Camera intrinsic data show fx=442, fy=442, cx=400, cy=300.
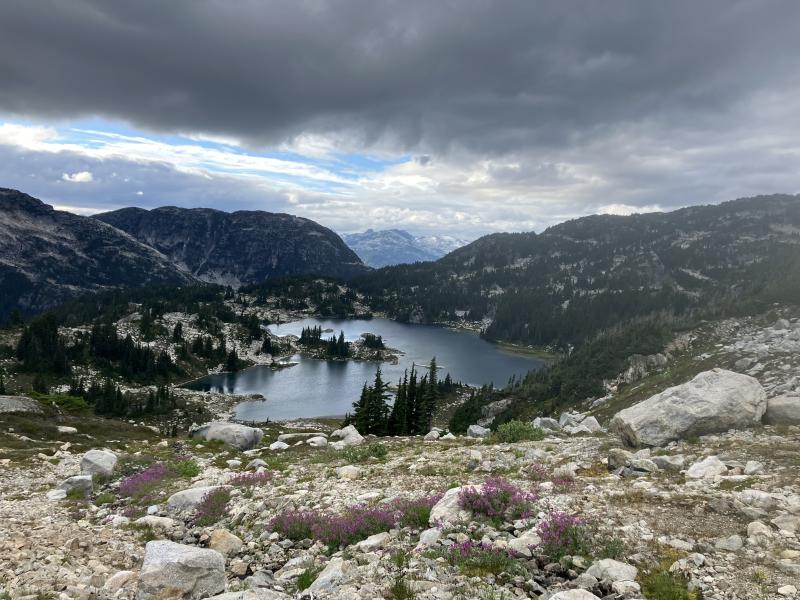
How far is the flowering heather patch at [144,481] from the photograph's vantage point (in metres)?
17.7

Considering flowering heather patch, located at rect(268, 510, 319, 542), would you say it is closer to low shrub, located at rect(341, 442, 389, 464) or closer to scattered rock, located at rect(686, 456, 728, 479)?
low shrub, located at rect(341, 442, 389, 464)

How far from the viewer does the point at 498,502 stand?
11.4m

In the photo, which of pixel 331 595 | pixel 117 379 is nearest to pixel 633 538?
pixel 331 595

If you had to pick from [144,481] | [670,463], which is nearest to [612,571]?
[670,463]

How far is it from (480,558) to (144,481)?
16.2 meters

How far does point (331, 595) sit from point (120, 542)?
7989 mm

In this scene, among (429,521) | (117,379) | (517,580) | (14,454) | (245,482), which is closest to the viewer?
(517,580)

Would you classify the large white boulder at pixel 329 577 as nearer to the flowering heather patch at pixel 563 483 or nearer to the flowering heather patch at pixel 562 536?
the flowering heather patch at pixel 562 536

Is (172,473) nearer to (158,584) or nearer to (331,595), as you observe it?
(158,584)

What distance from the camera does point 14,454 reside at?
85.5 ft

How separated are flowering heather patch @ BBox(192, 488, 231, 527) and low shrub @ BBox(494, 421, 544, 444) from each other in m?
16.1

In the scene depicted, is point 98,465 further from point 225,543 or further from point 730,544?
point 730,544

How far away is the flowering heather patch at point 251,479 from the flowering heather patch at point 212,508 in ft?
5.80


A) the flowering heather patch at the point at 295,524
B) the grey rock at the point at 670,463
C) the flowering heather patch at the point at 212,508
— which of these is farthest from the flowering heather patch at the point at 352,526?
the grey rock at the point at 670,463
